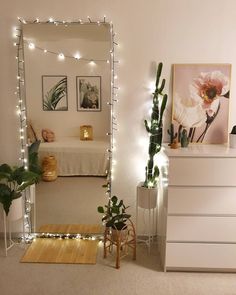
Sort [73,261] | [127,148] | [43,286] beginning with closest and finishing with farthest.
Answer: [43,286] < [73,261] < [127,148]

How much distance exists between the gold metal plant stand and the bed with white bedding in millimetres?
568

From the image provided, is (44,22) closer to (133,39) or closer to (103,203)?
(133,39)

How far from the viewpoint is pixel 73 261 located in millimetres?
2779

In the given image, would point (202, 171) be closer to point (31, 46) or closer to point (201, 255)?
point (201, 255)

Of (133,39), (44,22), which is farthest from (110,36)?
(44,22)

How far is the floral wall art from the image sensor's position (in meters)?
2.86

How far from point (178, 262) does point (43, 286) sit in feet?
3.60

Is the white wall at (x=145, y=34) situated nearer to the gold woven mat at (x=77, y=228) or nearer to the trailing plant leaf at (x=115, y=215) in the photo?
the trailing plant leaf at (x=115, y=215)

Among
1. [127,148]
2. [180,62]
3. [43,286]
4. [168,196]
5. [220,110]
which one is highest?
[180,62]

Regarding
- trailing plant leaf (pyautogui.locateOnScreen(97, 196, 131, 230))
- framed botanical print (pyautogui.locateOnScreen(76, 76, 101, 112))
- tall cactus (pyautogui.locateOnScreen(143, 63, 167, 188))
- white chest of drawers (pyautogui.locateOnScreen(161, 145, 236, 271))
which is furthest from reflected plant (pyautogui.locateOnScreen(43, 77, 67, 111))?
white chest of drawers (pyautogui.locateOnScreen(161, 145, 236, 271))

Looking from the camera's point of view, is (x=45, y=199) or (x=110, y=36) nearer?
(x=110, y=36)

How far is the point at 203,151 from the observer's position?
101 inches

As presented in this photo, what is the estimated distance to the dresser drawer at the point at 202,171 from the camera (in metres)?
2.48

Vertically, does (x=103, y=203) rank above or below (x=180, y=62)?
below
